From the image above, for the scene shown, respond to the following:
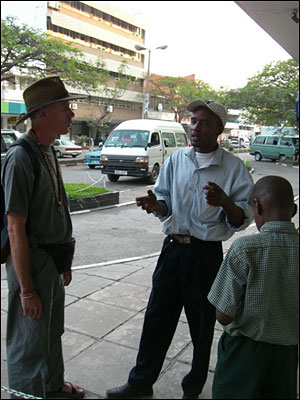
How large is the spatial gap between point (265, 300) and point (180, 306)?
902 mm

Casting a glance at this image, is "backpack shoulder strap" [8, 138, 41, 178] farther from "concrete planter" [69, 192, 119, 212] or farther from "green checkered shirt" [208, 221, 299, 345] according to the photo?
"concrete planter" [69, 192, 119, 212]

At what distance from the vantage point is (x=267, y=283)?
55.6 inches

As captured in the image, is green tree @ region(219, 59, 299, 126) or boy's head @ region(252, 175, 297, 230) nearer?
boy's head @ region(252, 175, 297, 230)

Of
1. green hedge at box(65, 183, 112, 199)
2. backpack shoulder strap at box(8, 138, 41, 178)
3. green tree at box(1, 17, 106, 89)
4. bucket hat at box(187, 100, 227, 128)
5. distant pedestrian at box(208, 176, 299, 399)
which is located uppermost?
green tree at box(1, 17, 106, 89)

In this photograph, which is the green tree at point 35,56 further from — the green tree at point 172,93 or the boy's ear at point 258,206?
the boy's ear at point 258,206

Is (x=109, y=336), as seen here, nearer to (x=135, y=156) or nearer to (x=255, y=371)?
(x=255, y=371)

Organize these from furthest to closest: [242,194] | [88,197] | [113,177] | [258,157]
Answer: [113,177] → [258,157] → [88,197] → [242,194]

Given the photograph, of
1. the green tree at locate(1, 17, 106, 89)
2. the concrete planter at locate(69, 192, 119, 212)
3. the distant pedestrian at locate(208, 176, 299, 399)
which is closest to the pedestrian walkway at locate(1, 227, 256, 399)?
the distant pedestrian at locate(208, 176, 299, 399)

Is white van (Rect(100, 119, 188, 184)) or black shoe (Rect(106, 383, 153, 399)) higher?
white van (Rect(100, 119, 188, 184))

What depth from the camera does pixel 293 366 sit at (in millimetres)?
1451

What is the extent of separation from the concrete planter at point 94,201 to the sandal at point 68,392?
5.96 meters

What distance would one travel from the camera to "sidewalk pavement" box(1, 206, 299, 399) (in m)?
2.48

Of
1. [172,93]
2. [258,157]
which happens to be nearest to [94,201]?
[172,93]

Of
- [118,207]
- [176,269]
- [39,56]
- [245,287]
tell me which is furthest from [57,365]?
[39,56]
